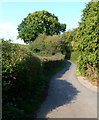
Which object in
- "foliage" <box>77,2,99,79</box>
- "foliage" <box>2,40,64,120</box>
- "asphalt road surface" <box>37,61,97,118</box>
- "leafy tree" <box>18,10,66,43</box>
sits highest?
"leafy tree" <box>18,10,66,43</box>

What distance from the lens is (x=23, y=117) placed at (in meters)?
6.29

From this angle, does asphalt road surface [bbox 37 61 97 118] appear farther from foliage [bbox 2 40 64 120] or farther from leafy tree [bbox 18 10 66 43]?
leafy tree [bbox 18 10 66 43]

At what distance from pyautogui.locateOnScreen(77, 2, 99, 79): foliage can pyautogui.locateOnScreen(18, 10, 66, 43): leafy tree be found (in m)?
40.5

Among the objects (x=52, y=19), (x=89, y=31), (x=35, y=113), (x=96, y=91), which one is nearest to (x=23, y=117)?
(x=35, y=113)

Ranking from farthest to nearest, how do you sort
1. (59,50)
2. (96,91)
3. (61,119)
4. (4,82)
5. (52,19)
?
(52,19) → (59,50) → (96,91) → (61,119) → (4,82)

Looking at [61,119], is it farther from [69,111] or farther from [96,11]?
[96,11]

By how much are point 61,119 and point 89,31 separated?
896 centimetres

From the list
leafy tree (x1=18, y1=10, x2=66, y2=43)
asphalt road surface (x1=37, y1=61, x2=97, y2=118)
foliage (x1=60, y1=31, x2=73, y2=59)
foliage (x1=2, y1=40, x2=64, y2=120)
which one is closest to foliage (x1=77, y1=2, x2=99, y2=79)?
asphalt road surface (x1=37, y1=61, x2=97, y2=118)

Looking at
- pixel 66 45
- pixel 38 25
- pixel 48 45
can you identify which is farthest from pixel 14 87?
pixel 38 25

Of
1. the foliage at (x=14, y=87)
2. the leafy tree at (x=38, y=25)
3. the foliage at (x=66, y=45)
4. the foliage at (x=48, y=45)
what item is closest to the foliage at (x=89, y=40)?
the foliage at (x=14, y=87)

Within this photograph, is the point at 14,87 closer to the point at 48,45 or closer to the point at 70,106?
the point at 70,106

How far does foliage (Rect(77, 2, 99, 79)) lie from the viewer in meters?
13.5

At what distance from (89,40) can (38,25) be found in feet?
143

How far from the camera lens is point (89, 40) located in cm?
1408
